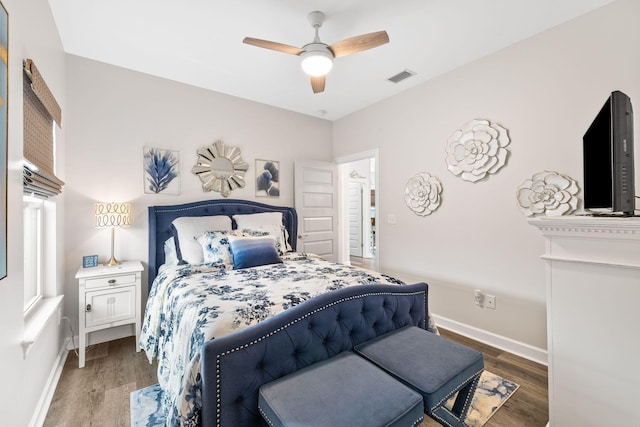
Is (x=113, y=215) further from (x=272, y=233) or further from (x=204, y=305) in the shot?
(x=204, y=305)

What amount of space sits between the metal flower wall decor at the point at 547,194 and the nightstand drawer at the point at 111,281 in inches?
138

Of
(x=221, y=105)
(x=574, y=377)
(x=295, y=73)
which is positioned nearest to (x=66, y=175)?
(x=221, y=105)

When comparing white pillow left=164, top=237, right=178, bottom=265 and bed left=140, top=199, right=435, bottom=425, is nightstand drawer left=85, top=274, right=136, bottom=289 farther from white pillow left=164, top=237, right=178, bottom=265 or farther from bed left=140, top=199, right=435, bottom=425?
white pillow left=164, top=237, right=178, bottom=265

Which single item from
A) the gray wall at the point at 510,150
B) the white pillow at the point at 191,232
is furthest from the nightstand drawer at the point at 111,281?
the gray wall at the point at 510,150

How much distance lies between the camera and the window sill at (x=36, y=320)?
150 centimetres

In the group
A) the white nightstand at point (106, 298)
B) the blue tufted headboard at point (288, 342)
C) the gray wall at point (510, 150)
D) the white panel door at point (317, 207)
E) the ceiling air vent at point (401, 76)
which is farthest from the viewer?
the white panel door at point (317, 207)

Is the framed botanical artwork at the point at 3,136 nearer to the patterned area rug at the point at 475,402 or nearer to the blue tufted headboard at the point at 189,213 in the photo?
the patterned area rug at the point at 475,402

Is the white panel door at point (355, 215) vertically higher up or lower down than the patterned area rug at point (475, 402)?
higher up

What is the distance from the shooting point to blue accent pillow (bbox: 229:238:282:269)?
8.52ft

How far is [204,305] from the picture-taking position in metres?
1.63

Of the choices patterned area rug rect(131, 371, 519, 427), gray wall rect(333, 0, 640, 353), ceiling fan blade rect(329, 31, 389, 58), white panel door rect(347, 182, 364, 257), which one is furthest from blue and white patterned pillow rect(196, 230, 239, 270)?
white panel door rect(347, 182, 364, 257)

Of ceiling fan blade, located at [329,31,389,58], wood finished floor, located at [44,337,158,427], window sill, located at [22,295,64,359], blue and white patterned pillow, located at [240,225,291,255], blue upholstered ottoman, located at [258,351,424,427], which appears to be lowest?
wood finished floor, located at [44,337,158,427]

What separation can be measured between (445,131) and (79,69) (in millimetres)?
3754

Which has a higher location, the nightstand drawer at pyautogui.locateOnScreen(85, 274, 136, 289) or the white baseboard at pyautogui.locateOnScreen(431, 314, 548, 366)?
the nightstand drawer at pyautogui.locateOnScreen(85, 274, 136, 289)
